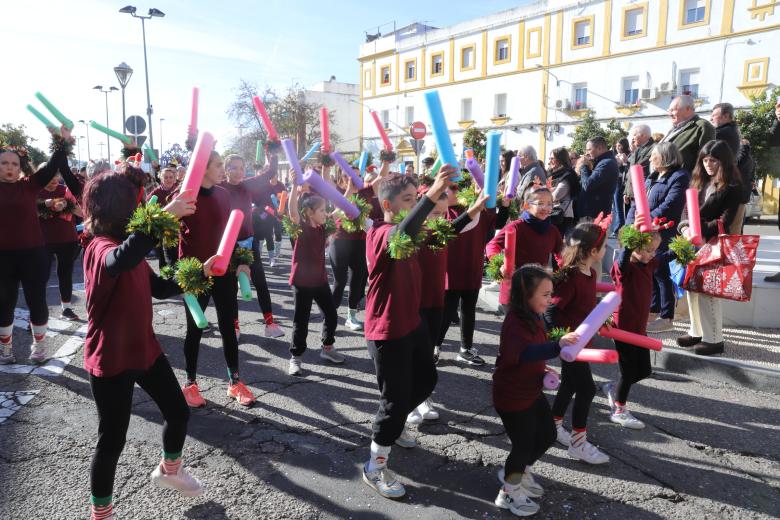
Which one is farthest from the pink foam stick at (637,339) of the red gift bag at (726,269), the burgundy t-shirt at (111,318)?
the red gift bag at (726,269)

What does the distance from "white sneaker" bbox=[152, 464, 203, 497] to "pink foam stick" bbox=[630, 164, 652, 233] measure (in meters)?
3.25

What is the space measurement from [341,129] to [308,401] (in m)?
58.8

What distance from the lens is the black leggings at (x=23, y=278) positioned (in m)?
5.15

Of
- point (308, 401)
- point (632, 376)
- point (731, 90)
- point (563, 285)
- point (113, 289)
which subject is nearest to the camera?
point (113, 289)

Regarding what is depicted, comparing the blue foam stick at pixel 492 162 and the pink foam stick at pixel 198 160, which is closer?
the pink foam stick at pixel 198 160

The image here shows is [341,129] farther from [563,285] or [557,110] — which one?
[563,285]

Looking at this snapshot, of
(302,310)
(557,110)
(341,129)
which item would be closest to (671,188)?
(302,310)

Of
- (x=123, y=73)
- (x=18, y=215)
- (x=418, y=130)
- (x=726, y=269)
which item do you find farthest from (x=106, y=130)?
(x=123, y=73)

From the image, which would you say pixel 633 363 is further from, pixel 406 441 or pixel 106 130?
pixel 106 130

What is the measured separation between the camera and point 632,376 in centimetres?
392

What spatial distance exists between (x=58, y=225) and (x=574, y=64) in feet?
107

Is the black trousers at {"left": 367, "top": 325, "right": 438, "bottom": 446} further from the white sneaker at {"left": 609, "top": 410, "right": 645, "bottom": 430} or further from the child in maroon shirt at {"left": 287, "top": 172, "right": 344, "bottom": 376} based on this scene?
the child in maroon shirt at {"left": 287, "top": 172, "right": 344, "bottom": 376}

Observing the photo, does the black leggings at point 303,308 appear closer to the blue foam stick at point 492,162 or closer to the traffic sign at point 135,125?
the blue foam stick at point 492,162

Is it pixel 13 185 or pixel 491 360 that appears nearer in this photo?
pixel 13 185
